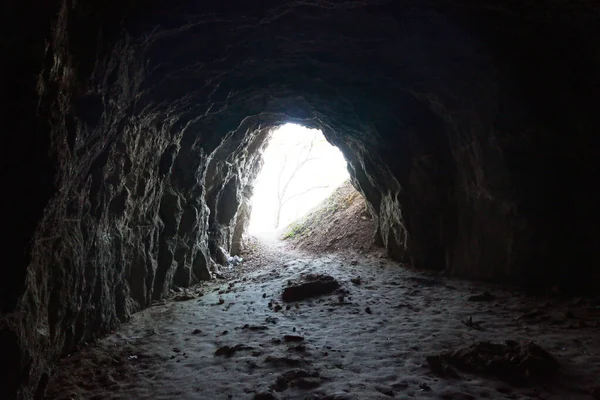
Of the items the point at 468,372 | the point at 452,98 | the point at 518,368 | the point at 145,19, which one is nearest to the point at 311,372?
the point at 468,372

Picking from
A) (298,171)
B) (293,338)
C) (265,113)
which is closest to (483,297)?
(293,338)

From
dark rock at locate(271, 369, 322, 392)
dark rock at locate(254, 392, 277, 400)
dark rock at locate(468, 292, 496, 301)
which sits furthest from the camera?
dark rock at locate(468, 292, 496, 301)

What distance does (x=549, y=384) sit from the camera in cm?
394

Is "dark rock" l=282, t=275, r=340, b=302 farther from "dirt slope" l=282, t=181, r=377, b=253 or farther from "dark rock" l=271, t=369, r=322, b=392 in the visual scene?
"dirt slope" l=282, t=181, r=377, b=253

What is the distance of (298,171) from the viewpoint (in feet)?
114

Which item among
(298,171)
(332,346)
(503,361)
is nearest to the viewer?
(503,361)

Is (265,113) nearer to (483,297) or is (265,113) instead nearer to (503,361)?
(483,297)

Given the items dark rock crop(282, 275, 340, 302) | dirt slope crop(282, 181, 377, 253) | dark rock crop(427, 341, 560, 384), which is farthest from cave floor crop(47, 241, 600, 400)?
dirt slope crop(282, 181, 377, 253)

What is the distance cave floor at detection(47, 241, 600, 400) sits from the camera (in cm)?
422

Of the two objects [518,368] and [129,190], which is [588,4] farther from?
[129,190]

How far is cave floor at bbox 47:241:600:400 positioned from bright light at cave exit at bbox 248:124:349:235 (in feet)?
79.0

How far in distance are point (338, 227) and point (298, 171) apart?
1792cm

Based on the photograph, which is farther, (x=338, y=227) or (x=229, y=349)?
(x=338, y=227)

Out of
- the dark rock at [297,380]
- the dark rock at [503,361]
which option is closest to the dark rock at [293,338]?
the dark rock at [297,380]
